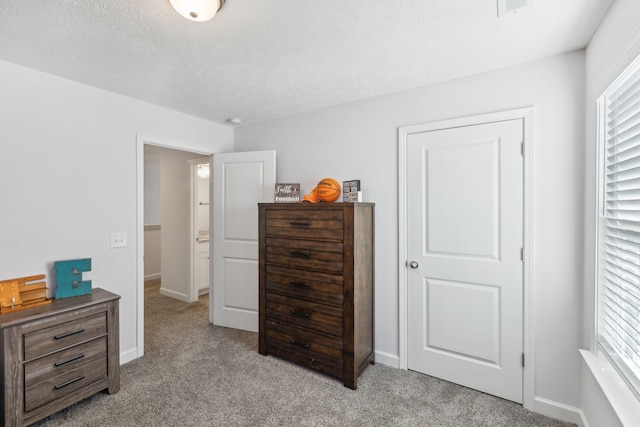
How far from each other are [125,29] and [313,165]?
1.79m

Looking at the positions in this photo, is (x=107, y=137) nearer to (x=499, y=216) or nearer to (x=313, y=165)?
(x=313, y=165)

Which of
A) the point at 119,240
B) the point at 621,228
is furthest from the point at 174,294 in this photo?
the point at 621,228

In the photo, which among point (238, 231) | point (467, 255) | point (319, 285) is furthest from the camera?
point (238, 231)

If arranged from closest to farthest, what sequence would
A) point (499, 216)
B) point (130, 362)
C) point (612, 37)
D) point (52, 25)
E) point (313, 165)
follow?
1. point (612, 37)
2. point (52, 25)
3. point (499, 216)
4. point (130, 362)
5. point (313, 165)

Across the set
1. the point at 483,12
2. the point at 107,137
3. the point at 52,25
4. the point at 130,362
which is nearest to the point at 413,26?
the point at 483,12

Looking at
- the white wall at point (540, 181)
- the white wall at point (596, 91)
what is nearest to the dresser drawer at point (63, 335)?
the white wall at point (540, 181)

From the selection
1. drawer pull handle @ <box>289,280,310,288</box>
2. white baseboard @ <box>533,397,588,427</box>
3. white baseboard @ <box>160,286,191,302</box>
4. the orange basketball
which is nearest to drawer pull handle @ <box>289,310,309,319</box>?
drawer pull handle @ <box>289,280,310,288</box>

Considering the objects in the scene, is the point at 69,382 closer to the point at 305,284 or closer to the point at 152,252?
the point at 305,284

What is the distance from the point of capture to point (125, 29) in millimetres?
1642

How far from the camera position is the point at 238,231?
11.0ft

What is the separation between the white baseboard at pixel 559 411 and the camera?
188 cm

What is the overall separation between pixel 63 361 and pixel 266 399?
1345mm

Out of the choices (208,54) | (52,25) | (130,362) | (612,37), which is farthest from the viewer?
(130,362)

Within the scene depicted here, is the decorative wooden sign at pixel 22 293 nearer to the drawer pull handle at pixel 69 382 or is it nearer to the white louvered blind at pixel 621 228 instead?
the drawer pull handle at pixel 69 382
